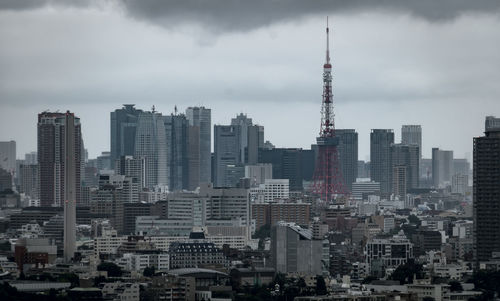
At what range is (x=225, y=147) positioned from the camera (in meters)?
144

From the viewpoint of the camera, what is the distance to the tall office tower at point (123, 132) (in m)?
147

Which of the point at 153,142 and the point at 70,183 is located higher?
the point at 153,142

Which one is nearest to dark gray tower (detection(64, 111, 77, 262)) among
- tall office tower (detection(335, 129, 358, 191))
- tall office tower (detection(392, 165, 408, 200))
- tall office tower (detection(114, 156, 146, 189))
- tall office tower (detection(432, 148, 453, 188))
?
tall office tower (detection(114, 156, 146, 189))

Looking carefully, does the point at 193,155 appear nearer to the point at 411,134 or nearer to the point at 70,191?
the point at 411,134

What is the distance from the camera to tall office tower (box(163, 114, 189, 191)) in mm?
142000

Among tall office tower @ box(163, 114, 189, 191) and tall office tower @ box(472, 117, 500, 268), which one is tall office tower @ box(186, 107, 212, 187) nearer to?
tall office tower @ box(163, 114, 189, 191)

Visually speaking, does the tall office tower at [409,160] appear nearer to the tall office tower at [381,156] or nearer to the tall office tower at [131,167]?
the tall office tower at [381,156]

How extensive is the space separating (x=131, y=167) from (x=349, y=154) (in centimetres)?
1950

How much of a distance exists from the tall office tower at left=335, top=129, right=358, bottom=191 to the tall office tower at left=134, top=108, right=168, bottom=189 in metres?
12.3

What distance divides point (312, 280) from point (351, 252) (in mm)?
15592

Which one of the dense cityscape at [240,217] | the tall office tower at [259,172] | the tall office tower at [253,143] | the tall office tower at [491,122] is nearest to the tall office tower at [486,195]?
the dense cityscape at [240,217]

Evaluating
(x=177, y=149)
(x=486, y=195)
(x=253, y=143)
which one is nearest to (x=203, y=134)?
(x=177, y=149)

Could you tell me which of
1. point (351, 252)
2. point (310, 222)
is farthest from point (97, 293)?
point (310, 222)

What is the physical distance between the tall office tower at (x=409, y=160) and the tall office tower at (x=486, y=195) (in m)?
65.8
